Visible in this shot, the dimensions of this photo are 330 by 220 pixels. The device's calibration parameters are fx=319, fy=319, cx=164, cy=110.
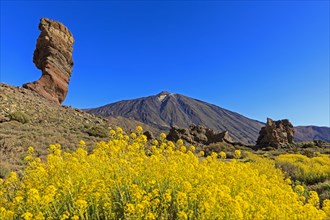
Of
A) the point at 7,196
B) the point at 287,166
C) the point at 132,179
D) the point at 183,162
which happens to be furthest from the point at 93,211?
the point at 287,166

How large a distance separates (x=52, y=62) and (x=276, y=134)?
28.6 m

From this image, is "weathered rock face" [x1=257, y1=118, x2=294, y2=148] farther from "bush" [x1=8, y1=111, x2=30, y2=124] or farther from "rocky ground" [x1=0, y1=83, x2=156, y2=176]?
"bush" [x1=8, y1=111, x2=30, y2=124]

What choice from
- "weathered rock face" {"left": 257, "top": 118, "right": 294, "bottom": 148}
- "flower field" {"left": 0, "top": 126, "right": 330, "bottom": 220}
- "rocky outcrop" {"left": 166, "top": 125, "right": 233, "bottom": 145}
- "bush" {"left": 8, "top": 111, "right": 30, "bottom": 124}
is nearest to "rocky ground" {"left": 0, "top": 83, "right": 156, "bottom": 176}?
"bush" {"left": 8, "top": 111, "right": 30, "bottom": 124}

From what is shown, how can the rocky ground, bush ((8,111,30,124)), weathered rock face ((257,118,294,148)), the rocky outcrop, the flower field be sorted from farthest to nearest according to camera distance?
weathered rock face ((257,118,294,148)) < the rocky outcrop < bush ((8,111,30,124)) < the rocky ground < the flower field

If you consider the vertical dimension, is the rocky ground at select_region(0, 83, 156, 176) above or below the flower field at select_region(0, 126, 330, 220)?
above

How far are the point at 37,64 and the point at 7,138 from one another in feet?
89.9

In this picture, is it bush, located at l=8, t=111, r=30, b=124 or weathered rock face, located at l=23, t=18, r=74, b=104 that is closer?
bush, located at l=8, t=111, r=30, b=124

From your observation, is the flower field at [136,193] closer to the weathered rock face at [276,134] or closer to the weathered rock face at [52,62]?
the weathered rock face at [276,134]

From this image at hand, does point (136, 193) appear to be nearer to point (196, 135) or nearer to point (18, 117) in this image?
point (18, 117)

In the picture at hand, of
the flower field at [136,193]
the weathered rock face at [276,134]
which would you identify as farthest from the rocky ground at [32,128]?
the weathered rock face at [276,134]

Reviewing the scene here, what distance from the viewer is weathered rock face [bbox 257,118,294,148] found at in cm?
3741

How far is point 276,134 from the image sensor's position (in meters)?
37.9

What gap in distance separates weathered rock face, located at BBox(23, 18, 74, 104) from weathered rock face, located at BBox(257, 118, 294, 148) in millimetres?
25692

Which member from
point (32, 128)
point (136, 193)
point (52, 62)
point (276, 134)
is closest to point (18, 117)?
point (32, 128)
